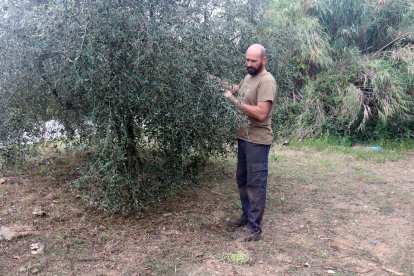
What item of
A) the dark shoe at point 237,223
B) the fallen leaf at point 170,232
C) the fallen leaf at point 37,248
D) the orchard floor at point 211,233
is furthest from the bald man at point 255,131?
the fallen leaf at point 37,248

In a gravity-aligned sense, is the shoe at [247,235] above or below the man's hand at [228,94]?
below

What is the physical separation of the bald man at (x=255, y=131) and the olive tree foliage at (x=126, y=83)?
19 cm

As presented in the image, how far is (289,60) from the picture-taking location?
18.5 feet

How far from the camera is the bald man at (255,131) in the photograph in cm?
378

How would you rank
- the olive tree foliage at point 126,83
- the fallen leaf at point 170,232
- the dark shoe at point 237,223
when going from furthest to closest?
the dark shoe at point 237,223 → the fallen leaf at point 170,232 → the olive tree foliage at point 126,83

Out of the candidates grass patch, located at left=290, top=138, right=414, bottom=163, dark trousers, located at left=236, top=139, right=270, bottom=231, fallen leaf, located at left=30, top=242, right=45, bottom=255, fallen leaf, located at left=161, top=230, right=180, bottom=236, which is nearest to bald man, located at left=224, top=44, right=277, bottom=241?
dark trousers, located at left=236, top=139, right=270, bottom=231

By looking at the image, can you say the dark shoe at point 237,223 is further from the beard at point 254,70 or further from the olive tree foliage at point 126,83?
the beard at point 254,70

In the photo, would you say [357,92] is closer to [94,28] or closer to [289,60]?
[289,60]

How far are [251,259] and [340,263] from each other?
784 millimetres

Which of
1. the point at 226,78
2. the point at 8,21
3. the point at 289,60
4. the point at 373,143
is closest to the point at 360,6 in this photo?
the point at 373,143

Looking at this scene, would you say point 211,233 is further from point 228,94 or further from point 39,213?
point 39,213

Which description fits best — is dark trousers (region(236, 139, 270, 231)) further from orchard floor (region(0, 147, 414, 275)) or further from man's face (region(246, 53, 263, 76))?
man's face (region(246, 53, 263, 76))

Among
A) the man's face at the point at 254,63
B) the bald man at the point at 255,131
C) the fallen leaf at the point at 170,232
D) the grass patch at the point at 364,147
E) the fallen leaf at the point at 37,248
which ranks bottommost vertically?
the fallen leaf at the point at 170,232

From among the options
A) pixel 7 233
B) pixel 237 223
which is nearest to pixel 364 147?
pixel 237 223
